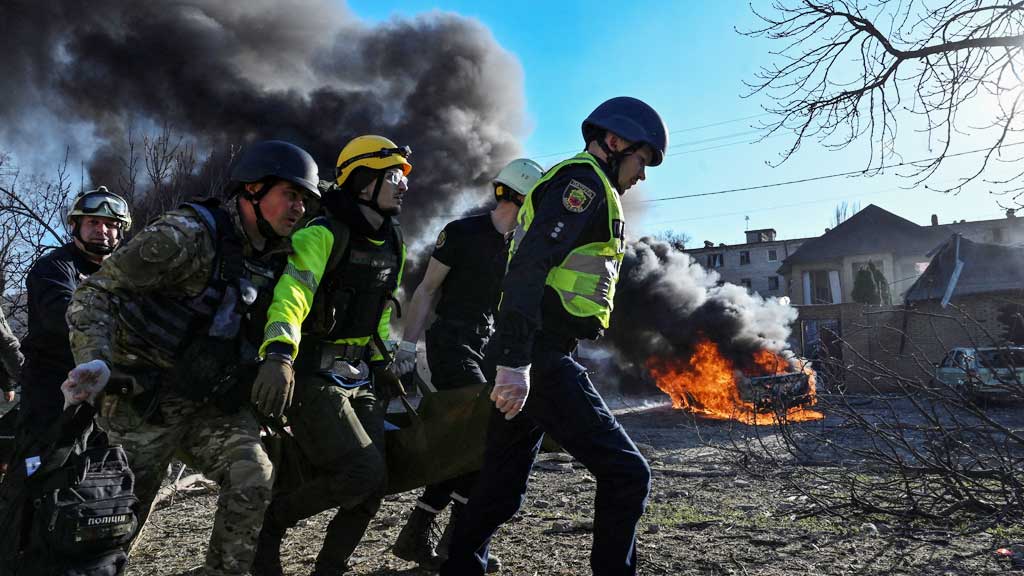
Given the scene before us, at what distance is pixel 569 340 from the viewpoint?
9.04 feet

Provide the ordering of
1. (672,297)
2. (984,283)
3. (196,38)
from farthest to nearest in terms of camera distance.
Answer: (984,283)
(672,297)
(196,38)

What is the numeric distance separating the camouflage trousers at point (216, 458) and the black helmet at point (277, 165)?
0.93 meters

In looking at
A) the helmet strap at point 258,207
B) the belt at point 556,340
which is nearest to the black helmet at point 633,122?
the belt at point 556,340

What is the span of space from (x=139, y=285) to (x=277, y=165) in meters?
0.72

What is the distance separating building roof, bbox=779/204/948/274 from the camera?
40.1 meters

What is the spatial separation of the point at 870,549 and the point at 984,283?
2913 cm

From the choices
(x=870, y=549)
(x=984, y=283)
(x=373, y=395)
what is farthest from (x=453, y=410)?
(x=984, y=283)

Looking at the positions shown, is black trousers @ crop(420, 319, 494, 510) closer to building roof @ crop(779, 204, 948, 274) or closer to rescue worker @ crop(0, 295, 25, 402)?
rescue worker @ crop(0, 295, 25, 402)

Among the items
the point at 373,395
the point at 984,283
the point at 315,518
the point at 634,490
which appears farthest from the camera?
the point at 984,283

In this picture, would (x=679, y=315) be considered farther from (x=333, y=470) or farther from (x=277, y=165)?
(x=277, y=165)

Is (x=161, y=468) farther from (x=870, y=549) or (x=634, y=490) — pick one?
(x=870, y=549)

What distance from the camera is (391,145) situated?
366 centimetres

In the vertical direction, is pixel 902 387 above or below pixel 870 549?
above

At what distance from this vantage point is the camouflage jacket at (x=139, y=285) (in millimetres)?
2496
